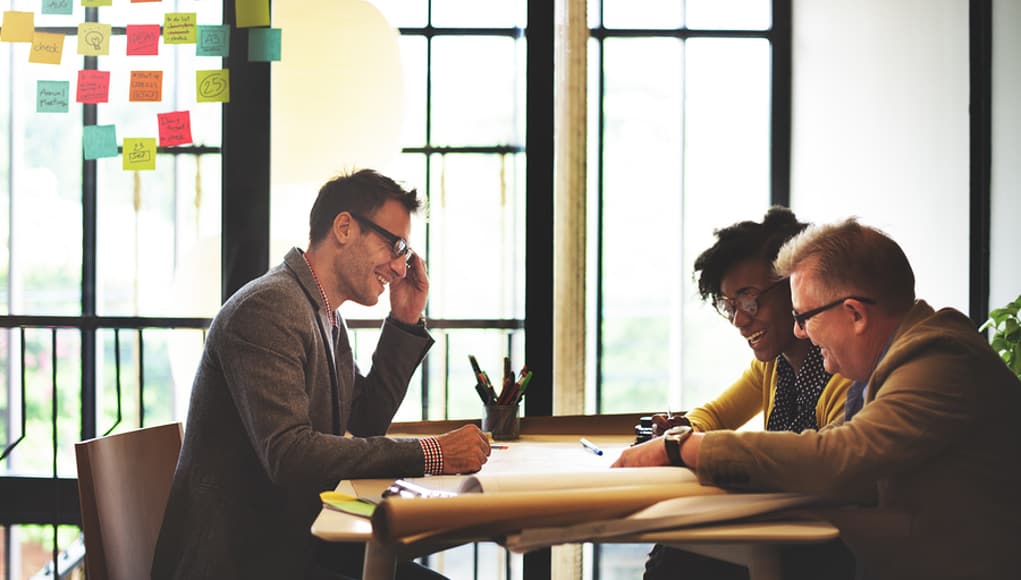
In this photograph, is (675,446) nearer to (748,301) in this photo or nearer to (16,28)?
(748,301)

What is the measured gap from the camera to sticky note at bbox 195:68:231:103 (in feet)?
9.39

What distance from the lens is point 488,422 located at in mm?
2080

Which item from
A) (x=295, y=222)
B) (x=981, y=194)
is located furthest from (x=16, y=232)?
(x=981, y=194)

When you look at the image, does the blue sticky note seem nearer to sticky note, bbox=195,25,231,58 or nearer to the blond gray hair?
sticky note, bbox=195,25,231,58

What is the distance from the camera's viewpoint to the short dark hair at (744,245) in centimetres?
198

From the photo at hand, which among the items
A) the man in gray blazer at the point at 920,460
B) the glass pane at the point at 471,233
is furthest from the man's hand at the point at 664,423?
the glass pane at the point at 471,233

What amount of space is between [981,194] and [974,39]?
18.2 inches

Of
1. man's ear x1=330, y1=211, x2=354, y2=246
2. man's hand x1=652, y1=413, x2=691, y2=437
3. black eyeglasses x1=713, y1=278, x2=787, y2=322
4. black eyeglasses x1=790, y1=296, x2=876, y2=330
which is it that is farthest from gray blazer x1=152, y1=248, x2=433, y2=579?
black eyeglasses x1=713, y1=278, x2=787, y2=322

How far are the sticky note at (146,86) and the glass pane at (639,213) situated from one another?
4.82 feet

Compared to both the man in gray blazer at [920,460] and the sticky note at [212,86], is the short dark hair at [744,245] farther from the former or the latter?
the sticky note at [212,86]

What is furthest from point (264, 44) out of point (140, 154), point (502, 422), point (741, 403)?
point (741, 403)

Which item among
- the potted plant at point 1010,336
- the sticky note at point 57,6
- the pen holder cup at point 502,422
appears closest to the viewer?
the pen holder cup at point 502,422

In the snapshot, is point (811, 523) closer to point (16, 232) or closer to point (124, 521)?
point (124, 521)

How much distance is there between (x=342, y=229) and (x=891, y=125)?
75.5 inches
